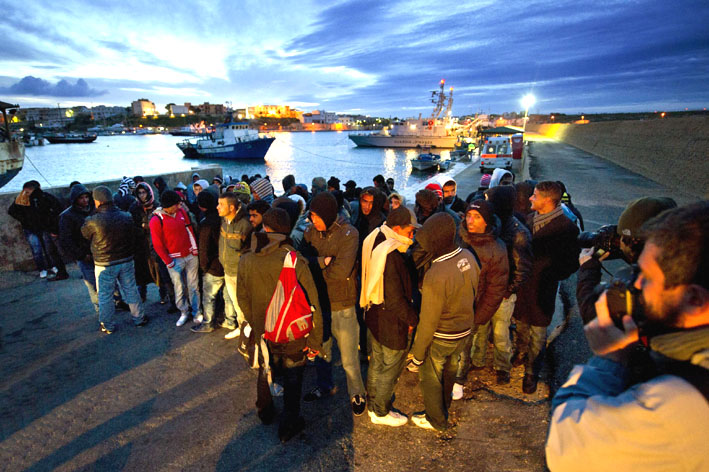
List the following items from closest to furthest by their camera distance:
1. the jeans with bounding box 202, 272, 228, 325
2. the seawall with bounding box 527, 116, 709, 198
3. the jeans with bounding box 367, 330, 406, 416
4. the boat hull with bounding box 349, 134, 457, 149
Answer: the jeans with bounding box 367, 330, 406, 416
the jeans with bounding box 202, 272, 228, 325
the seawall with bounding box 527, 116, 709, 198
the boat hull with bounding box 349, 134, 457, 149

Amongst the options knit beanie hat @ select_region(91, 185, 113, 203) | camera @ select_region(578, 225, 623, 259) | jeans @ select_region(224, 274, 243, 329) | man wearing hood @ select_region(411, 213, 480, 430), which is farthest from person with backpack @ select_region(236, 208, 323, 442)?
knit beanie hat @ select_region(91, 185, 113, 203)

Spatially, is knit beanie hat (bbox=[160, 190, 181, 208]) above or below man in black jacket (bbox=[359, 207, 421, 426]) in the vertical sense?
above

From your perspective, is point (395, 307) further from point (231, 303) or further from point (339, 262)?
point (231, 303)

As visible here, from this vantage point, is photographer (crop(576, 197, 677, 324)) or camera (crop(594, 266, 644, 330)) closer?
camera (crop(594, 266, 644, 330))

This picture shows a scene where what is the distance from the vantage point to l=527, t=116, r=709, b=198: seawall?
1308 cm

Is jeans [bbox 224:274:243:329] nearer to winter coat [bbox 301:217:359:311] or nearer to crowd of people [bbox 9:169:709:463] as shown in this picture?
crowd of people [bbox 9:169:709:463]

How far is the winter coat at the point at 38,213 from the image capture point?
18.0 feet

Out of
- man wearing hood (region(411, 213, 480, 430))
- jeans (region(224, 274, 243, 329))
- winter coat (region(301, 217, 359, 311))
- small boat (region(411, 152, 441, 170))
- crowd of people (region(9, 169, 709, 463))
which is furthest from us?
small boat (region(411, 152, 441, 170))

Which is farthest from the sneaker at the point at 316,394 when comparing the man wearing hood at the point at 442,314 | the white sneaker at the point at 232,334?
the white sneaker at the point at 232,334

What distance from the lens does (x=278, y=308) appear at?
2551mm

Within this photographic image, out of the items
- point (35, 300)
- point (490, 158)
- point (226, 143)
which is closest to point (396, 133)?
point (226, 143)

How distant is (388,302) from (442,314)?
422 mm

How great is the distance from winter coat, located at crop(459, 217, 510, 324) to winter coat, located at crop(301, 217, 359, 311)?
3.53 ft

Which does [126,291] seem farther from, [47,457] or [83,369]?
[47,457]
